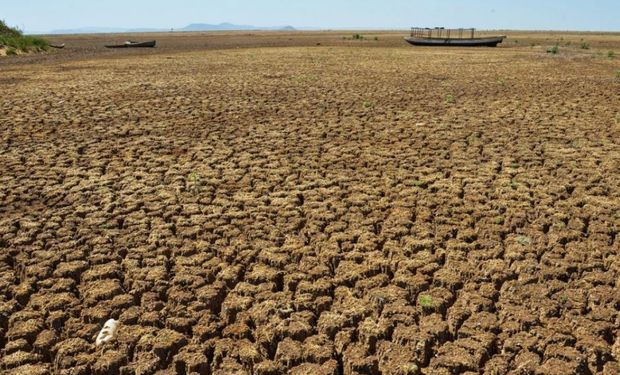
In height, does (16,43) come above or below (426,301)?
above

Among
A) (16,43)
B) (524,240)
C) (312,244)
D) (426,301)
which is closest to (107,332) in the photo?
(312,244)

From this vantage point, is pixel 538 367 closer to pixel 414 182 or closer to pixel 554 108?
pixel 414 182

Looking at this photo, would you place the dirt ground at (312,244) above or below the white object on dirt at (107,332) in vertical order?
above

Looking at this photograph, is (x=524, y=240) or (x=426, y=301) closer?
(x=426, y=301)

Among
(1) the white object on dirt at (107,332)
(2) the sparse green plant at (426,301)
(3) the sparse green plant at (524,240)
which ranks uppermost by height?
(3) the sparse green plant at (524,240)

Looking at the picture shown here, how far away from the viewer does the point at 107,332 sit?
117 inches

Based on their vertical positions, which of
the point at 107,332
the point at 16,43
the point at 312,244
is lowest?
the point at 107,332

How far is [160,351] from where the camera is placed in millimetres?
2803

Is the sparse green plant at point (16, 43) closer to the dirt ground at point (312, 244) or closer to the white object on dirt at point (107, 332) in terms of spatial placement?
the dirt ground at point (312, 244)

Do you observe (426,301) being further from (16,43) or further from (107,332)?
(16,43)

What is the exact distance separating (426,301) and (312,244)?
1131 mm

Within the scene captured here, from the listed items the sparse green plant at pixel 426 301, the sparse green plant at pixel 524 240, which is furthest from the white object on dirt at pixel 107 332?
the sparse green plant at pixel 524 240

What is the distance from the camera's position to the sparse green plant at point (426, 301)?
3.16 m

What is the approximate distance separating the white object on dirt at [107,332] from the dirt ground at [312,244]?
0.06 metres
